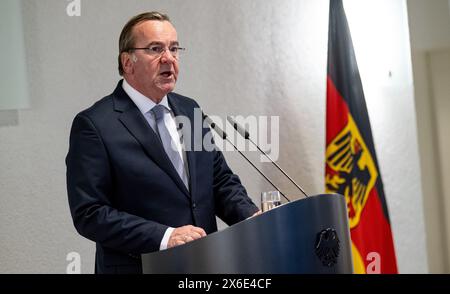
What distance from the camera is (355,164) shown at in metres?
4.11

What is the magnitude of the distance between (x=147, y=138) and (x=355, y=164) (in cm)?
184

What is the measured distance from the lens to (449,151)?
4781mm

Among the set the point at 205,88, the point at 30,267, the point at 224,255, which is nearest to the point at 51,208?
the point at 30,267

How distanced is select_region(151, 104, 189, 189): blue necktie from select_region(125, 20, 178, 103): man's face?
0.08m

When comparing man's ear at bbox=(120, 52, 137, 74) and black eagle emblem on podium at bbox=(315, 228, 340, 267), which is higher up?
man's ear at bbox=(120, 52, 137, 74)

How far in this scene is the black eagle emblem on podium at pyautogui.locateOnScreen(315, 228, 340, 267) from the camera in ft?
6.98

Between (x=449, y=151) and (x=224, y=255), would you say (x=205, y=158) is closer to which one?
(x=224, y=255)

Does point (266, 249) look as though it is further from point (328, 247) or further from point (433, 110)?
point (433, 110)

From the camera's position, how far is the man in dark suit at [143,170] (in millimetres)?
2410

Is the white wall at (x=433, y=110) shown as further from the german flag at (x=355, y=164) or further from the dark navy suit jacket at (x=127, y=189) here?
the dark navy suit jacket at (x=127, y=189)

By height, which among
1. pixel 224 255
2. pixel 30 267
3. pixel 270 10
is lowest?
pixel 30 267

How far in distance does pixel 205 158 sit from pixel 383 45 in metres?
2.25

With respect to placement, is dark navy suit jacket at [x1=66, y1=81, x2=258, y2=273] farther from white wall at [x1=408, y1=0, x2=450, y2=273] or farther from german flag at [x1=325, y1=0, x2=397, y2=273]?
white wall at [x1=408, y1=0, x2=450, y2=273]

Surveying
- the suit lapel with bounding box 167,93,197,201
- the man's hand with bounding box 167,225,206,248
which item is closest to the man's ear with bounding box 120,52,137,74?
the suit lapel with bounding box 167,93,197,201
